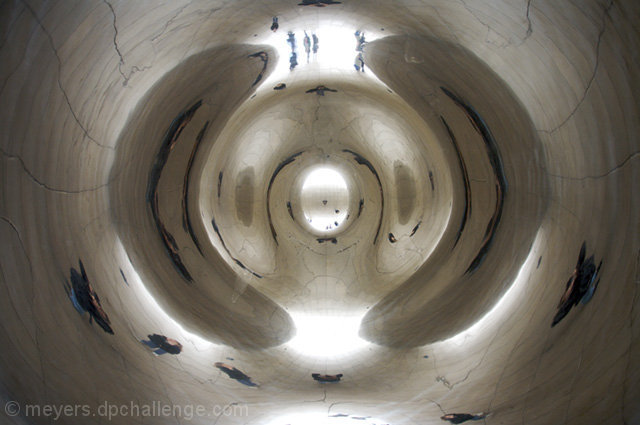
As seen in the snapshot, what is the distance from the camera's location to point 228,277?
1.24 meters

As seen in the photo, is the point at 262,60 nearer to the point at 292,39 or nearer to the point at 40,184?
the point at 292,39

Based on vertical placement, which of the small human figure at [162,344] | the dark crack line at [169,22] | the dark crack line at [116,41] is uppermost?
the dark crack line at [169,22]

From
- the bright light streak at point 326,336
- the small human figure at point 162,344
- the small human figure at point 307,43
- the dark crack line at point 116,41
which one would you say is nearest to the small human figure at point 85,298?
the small human figure at point 162,344

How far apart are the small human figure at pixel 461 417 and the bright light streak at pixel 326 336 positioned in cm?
31

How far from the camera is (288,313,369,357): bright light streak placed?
1150mm

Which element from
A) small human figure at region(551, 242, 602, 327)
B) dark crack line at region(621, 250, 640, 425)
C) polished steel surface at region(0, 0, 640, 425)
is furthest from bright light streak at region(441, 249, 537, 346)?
dark crack line at region(621, 250, 640, 425)

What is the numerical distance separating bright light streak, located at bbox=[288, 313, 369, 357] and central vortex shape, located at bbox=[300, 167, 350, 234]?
55 centimetres

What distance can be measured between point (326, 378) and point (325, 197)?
90 cm

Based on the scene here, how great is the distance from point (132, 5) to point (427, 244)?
3.53ft

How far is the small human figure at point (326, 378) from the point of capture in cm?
106

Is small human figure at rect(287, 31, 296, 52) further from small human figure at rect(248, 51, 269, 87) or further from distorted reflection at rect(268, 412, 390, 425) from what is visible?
distorted reflection at rect(268, 412, 390, 425)

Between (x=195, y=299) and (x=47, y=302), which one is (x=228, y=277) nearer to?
(x=195, y=299)

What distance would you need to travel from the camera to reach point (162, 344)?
92 cm

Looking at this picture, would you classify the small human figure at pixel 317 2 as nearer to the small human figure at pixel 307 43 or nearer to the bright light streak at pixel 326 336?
the small human figure at pixel 307 43
